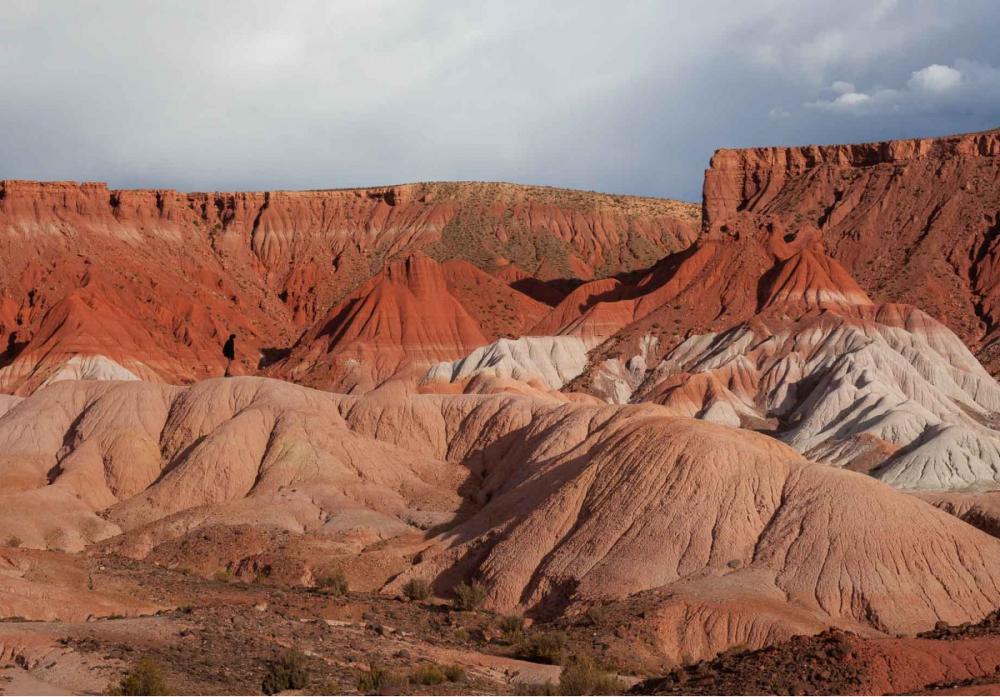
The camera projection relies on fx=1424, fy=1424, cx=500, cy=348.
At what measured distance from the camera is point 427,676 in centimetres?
3238

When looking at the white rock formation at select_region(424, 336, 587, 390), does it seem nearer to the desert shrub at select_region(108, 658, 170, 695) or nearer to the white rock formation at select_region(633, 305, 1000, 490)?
the white rock formation at select_region(633, 305, 1000, 490)

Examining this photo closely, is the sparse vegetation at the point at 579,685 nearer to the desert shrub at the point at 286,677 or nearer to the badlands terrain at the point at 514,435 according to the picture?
the badlands terrain at the point at 514,435

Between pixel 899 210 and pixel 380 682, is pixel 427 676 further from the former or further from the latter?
pixel 899 210

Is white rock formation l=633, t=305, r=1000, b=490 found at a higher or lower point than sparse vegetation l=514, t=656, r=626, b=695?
lower

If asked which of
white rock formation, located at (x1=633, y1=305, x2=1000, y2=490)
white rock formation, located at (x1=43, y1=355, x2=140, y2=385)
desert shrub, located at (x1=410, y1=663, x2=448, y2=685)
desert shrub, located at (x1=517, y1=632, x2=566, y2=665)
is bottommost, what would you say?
white rock formation, located at (x1=633, y1=305, x2=1000, y2=490)

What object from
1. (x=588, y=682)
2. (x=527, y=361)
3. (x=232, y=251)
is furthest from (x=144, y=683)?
(x=232, y=251)

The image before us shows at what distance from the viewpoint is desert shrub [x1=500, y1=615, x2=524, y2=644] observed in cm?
4397

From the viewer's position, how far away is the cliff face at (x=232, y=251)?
457ft

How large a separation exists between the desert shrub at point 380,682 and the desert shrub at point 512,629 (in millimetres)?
12226

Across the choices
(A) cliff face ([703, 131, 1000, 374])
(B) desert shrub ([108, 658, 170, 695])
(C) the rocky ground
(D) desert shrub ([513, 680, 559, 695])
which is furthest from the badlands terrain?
(B) desert shrub ([108, 658, 170, 695])

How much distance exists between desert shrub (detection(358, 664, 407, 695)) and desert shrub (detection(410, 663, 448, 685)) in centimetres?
48

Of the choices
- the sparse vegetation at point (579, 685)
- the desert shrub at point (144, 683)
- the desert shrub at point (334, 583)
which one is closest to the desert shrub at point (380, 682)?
the sparse vegetation at point (579, 685)

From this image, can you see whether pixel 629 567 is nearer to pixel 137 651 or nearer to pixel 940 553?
pixel 940 553

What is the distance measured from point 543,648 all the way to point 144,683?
1559cm
